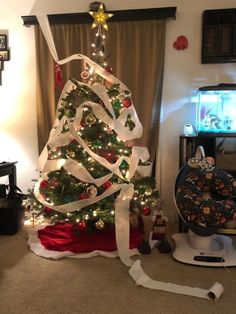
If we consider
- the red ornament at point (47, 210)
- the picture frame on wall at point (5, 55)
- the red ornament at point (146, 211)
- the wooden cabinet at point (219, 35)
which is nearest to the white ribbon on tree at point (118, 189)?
the red ornament at point (47, 210)

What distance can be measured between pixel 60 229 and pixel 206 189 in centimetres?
132

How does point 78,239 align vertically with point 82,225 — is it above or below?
below

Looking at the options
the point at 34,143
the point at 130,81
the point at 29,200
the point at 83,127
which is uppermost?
the point at 130,81

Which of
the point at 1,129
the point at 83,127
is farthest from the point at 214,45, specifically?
the point at 1,129

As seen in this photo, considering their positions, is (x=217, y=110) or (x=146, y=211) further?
(x=217, y=110)

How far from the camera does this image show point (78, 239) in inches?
104

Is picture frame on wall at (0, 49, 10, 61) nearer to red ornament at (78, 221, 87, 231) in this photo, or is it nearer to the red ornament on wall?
the red ornament on wall

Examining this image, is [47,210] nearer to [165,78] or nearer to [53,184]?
[53,184]

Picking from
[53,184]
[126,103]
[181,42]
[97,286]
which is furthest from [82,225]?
[181,42]

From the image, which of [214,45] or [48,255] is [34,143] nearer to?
[48,255]

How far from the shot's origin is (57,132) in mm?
2652

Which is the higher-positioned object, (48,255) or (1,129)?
(1,129)

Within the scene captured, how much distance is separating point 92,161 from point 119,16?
1611mm

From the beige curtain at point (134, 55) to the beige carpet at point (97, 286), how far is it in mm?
1420
